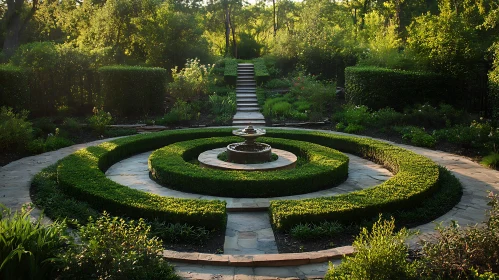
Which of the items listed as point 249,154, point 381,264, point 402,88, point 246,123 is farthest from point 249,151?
point 402,88

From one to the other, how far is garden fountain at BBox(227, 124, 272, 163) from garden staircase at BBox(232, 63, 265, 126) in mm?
5949

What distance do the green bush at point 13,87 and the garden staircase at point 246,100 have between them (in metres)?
7.82

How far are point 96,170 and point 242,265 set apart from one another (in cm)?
495

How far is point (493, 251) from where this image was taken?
505cm

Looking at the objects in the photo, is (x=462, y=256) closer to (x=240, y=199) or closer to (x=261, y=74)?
(x=240, y=199)

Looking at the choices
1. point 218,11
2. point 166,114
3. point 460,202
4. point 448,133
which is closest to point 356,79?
point 448,133

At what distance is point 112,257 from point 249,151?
21.4ft

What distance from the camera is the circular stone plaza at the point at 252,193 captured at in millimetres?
5965

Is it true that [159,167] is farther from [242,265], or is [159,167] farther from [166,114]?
[166,114]

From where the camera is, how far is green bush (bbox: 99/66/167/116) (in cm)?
1794

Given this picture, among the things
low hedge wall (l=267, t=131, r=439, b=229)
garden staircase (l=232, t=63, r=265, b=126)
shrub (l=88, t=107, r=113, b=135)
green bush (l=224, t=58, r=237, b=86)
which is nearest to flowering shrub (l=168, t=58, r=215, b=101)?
garden staircase (l=232, t=63, r=265, b=126)

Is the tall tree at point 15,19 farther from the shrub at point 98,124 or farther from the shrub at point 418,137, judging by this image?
the shrub at point 418,137

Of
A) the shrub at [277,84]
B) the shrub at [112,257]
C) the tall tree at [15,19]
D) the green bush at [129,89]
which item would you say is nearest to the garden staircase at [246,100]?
the shrub at [277,84]

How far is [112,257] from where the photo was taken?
4902 millimetres
